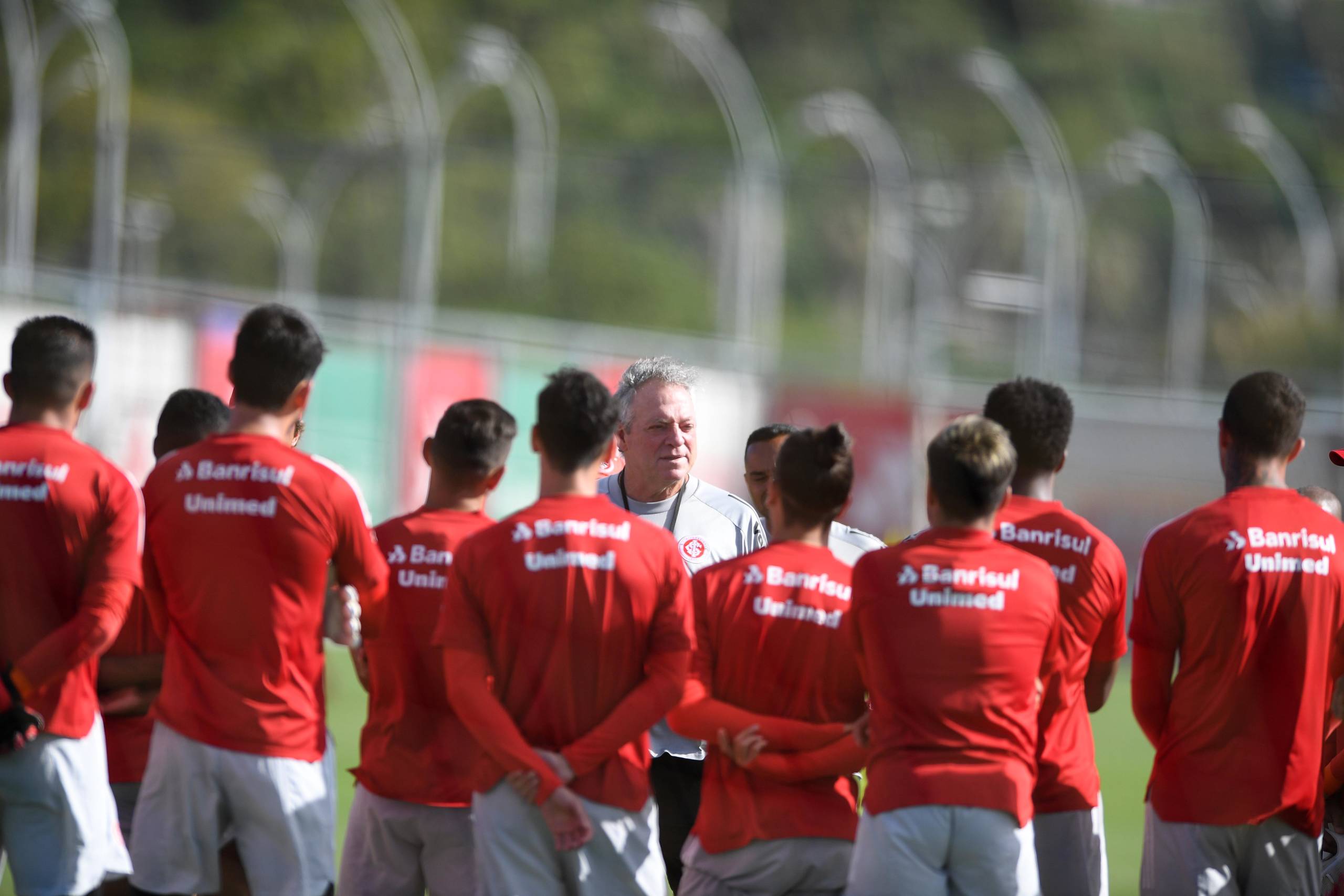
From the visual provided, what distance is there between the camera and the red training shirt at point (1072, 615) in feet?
16.7

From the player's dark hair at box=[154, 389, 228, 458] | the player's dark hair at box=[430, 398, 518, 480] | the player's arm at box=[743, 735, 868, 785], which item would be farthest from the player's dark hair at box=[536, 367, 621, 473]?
the player's dark hair at box=[154, 389, 228, 458]

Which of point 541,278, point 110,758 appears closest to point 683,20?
point 110,758

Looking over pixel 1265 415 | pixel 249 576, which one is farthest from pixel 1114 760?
pixel 249 576

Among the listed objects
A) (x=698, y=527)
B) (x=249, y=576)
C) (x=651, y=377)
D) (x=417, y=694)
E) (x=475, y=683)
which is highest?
(x=651, y=377)

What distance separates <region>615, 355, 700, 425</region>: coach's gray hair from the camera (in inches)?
251

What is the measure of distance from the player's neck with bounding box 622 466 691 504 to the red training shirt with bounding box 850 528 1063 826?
1784mm

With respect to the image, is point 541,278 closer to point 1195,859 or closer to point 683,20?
point 683,20

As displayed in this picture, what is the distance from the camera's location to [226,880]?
5.58 metres

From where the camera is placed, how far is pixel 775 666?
4.76 meters

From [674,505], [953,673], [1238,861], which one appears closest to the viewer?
[953,673]

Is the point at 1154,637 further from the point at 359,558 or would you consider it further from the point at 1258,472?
the point at 359,558

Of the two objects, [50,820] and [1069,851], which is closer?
[50,820]

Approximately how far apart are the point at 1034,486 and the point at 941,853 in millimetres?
1405

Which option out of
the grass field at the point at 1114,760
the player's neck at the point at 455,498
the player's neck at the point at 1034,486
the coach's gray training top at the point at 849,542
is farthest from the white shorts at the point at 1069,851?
the grass field at the point at 1114,760
